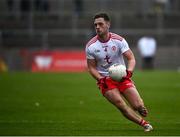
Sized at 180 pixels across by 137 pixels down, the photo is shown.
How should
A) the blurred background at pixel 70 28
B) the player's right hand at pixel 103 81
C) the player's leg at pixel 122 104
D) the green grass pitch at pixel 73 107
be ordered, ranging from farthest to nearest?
the blurred background at pixel 70 28
the green grass pitch at pixel 73 107
the player's right hand at pixel 103 81
the player's leg at pixel 122 104

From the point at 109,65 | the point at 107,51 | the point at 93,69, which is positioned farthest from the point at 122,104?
the point at 107,51

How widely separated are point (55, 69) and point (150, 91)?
16656 mm

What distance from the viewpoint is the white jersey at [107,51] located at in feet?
54.5

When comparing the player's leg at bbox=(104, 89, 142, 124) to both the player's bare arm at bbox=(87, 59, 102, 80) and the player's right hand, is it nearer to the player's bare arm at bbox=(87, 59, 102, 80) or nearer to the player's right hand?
the player's right hand

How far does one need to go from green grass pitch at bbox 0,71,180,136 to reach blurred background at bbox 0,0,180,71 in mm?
8253

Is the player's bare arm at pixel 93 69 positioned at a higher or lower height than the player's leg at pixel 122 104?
higher

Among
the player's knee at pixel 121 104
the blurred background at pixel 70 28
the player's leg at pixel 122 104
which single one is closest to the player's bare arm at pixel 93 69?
the player's leg at pixel 122 104

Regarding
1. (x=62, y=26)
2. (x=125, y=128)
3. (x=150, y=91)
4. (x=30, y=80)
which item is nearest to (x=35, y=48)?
(x=62, y=26)

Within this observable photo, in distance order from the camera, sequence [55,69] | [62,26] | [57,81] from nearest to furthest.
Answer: [57,81] < [55,69] < [62,26]

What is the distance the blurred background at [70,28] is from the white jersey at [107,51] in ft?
99.8

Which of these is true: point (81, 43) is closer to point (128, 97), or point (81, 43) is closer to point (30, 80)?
point (30, 80)

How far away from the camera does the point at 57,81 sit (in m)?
37.3

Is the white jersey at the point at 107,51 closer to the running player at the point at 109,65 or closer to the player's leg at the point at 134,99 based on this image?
the running player at the point at 109,65

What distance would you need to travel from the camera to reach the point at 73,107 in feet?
78.9
